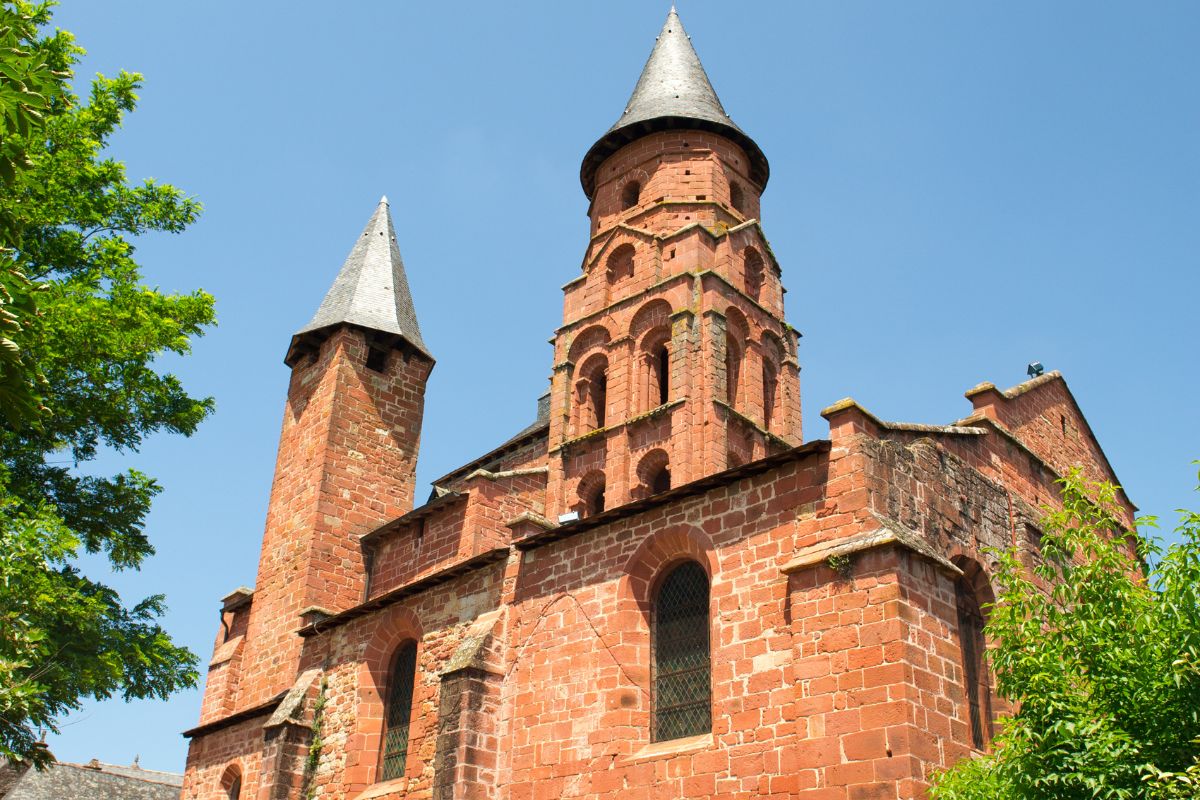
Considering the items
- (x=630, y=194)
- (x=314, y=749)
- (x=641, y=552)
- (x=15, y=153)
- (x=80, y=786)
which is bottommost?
(x=314, y=749)

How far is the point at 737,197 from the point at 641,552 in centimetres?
1433

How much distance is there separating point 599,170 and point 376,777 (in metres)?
15.8

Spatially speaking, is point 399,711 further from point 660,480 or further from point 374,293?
point 374,293

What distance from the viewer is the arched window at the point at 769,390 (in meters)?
23.4

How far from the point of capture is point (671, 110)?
2502 centimetres

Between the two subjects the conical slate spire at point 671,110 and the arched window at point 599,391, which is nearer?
the arched window at point 599,391

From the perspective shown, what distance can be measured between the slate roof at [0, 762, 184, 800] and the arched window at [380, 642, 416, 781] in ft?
64.3

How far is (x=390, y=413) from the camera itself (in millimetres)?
24109

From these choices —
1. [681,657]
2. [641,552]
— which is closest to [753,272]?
[641,552]

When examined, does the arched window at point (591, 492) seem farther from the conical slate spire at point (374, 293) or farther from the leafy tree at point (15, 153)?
the leafy tree at point (15, 153)

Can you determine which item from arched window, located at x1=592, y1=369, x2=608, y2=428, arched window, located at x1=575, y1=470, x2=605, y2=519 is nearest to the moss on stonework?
arched window, located at x1=575, y1=470, x2=605, y2=519

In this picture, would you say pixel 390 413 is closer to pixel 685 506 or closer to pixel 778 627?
pixel 685 506

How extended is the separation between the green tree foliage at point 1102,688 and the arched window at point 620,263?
15.8 metres

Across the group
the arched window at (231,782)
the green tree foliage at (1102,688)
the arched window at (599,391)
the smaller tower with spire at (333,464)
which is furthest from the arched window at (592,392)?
the green tree foliage at (1102,688)
